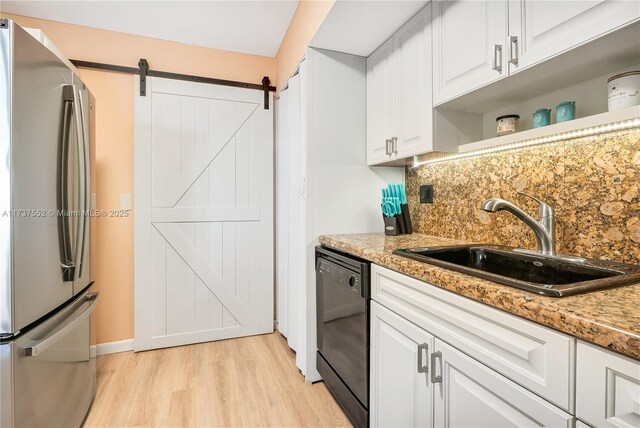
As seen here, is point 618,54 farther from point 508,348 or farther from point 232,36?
point 232,36

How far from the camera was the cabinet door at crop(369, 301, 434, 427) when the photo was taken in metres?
1.09

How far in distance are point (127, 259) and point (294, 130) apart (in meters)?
1.69

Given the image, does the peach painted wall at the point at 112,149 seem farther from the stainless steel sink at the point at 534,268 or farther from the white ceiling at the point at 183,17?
the stainless steel sink at the point at 534,268

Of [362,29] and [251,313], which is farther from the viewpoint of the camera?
[251,313]

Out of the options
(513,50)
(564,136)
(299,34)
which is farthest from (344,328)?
(299,34)

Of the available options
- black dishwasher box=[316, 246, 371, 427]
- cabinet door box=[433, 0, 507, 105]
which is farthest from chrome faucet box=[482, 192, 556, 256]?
black dishwasher box=[316, 246, 371, 427]

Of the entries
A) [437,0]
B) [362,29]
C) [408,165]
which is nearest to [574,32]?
[437,0]

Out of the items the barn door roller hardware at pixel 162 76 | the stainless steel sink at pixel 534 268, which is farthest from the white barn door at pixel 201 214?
the stainless steel sink at pixel 534 268

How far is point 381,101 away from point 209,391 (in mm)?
2094

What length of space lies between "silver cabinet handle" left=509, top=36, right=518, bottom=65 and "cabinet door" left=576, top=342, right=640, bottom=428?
942 millimetres

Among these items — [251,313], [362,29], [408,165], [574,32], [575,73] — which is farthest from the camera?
[251,313]

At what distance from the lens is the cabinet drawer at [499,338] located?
669mm

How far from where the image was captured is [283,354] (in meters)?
2.44

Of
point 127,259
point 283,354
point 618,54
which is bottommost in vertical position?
point 283,354
